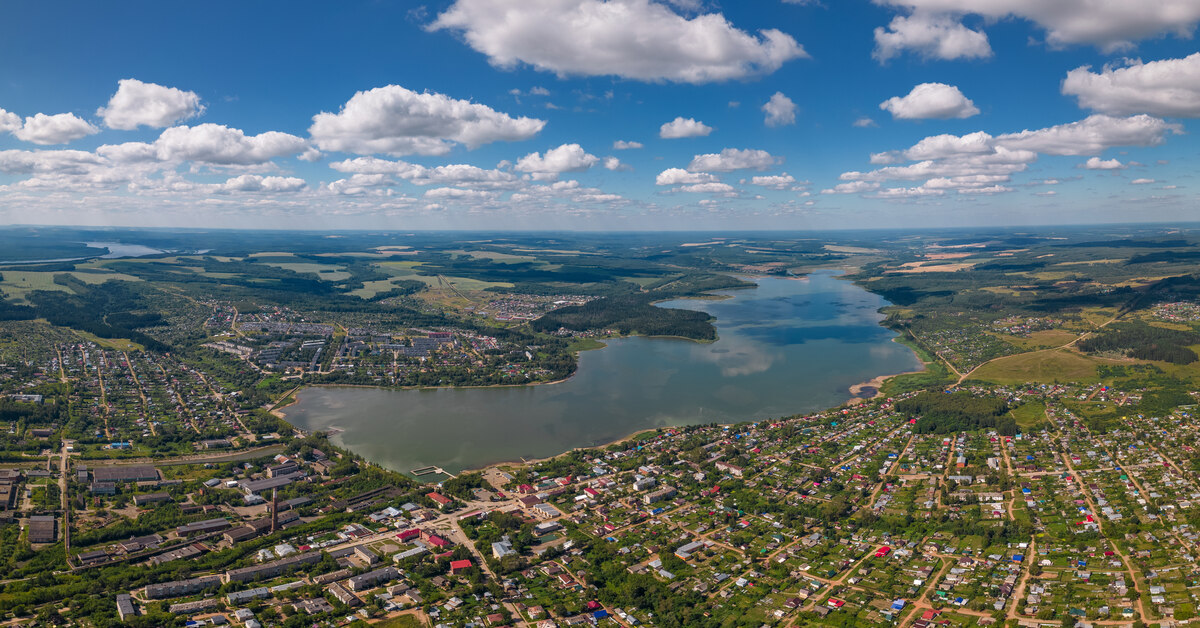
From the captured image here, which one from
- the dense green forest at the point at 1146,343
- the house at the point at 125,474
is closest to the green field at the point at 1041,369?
the dense green forest at the point at 1146,343

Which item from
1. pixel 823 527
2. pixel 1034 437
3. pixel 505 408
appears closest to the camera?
pixel 823 527

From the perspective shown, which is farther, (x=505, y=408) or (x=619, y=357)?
(x=619, y=357)

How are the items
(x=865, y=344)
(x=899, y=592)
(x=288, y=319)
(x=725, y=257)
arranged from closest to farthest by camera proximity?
(x=899, y=592) < (x=865, y=344) < (x=288, y=319) < (x=725, y=257)

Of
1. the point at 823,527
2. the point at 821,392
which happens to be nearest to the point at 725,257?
the point at 821,392

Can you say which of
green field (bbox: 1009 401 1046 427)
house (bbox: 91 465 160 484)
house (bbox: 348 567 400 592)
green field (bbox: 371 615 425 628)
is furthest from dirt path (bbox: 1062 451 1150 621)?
house (bbox: 91 465 160 484)

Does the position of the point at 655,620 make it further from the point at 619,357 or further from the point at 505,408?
the point at 619,357

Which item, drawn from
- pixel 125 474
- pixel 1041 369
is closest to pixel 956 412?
pixel 1041 369

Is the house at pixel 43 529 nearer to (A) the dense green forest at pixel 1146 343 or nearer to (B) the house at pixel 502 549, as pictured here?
(B) the house at pixel 502 549

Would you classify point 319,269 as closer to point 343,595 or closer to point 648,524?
point 648,524
